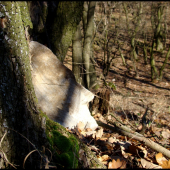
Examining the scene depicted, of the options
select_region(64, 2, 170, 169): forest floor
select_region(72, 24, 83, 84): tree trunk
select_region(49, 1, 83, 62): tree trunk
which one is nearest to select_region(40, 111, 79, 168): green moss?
select_region(64, 2, 170, 169): forest floor

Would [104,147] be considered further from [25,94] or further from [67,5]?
[67,5]

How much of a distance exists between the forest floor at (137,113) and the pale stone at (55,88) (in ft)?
2.07

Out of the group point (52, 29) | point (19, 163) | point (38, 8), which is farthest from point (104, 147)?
point (38, 8)

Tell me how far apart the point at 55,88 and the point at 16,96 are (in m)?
1.36

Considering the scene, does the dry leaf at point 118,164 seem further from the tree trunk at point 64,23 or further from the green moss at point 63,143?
the tree trunk at point 64,23

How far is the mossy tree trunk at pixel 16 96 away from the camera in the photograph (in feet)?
4.63

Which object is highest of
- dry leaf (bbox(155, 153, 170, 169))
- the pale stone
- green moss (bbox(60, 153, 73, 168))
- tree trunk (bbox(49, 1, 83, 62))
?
tree trunk (bbox(49, 1, 83, 62))

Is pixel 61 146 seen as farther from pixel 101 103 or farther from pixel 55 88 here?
pixel 101 103

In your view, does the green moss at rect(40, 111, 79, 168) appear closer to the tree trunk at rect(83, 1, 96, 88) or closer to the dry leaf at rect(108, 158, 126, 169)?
the dry leaf at rect(108, 158, 126, 169)

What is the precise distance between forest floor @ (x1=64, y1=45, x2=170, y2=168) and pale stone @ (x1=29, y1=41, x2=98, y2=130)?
632 mm

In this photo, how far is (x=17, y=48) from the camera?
147 cm

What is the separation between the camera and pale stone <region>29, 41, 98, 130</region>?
9.00 ft

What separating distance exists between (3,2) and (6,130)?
103 cm

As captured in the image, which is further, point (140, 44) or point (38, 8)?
point (140, 44)
